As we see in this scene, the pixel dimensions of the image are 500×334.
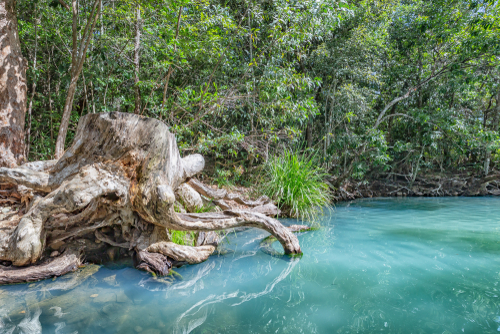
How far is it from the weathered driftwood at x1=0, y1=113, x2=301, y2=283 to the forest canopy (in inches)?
62.7

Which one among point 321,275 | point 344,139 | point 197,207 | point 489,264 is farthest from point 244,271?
point 344,139

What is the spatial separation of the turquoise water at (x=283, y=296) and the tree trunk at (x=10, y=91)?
6.21 ft

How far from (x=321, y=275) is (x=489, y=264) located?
1456 millimetres

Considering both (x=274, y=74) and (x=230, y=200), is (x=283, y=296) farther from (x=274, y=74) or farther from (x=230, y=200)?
(x=274, y=74)

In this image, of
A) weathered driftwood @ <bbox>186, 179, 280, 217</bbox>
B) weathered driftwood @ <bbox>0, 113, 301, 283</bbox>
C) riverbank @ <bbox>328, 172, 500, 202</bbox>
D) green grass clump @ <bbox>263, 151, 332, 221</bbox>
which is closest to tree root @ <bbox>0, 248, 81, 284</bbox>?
weathered driftwood @ <bbox>0, 113, 301, 283</bbox>

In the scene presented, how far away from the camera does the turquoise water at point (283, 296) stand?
1.34 m

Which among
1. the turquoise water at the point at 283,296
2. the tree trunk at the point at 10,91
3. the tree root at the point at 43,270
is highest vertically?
the tree trunk at the point at 10,91

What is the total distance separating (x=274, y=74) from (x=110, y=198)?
3.83 meters

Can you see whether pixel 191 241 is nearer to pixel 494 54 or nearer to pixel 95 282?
pixel 95 282

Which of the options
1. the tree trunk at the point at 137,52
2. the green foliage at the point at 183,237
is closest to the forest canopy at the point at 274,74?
the tree trunk at the point at 137,52

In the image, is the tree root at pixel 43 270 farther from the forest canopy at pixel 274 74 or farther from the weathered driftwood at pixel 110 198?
the forest canopy at pixel 274 74

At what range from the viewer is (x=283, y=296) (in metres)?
1.67

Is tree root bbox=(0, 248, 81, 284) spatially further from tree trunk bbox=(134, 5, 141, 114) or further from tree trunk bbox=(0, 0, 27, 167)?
tree trunk bbox=(134, 5, 141, 114)

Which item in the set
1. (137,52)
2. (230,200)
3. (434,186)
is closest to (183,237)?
(230,200)
